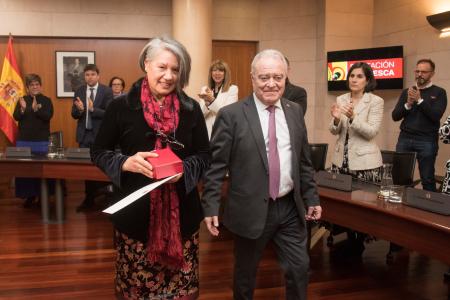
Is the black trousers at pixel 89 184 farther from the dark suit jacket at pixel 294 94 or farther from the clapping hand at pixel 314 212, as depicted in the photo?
the clapping hand at pixel 314 212

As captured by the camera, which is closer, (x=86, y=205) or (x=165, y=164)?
(x=165, y=164)

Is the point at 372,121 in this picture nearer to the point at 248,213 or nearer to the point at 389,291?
the point at 389,291

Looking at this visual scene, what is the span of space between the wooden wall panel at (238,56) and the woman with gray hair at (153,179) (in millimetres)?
5369

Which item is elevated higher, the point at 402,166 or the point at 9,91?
the point at 9,91

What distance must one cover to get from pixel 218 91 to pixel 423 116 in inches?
82.2

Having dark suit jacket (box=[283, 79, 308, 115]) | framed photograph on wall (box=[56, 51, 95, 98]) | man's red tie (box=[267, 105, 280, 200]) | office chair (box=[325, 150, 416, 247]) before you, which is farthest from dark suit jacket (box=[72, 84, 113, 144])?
man's red tie (box=[267, 105, 280, 200])

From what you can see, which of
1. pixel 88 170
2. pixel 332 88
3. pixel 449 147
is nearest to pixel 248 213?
pixel 88 170

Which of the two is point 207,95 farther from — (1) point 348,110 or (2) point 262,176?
(2) point 262,176

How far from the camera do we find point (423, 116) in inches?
179

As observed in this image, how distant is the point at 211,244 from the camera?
3.90 metres

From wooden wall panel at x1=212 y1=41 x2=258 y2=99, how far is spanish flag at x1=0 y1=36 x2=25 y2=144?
2857mm

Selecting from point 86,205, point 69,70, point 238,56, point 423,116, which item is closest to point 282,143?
point 423,116

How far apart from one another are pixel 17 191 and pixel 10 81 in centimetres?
179

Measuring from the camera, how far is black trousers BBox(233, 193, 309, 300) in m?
2.11
